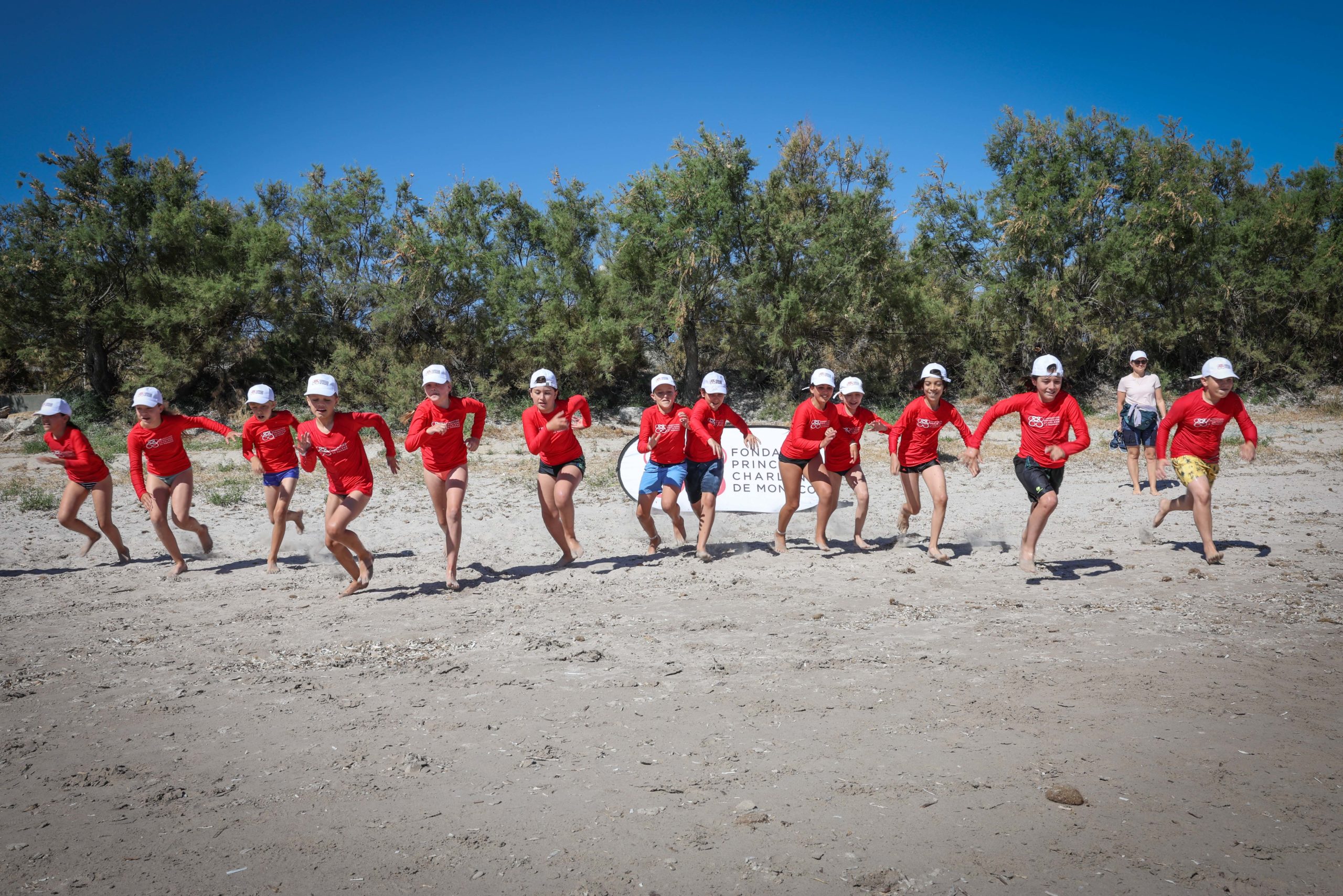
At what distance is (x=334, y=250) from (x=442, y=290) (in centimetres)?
377

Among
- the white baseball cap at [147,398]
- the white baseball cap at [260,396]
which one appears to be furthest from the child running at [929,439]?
the white baseball cap at [147,398]

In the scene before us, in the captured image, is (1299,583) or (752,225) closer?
(1299,583)

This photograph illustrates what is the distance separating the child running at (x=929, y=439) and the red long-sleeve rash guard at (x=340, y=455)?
16.4 feet

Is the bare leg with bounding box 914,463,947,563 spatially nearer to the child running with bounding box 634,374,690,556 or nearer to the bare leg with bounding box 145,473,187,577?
the child running with bounding box 634,374,690,556

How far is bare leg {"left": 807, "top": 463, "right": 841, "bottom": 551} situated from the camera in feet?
27.8

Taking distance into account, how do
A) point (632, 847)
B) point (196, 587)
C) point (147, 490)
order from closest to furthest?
point (632, 847), point (196, 587), point (147, 490)

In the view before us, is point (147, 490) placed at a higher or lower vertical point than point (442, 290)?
lower

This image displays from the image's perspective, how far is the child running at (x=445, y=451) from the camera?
7199 millimetres

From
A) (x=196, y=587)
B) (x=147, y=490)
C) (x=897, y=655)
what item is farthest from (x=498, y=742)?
(x=147, y=490)

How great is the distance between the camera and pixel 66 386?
2458 centimetres

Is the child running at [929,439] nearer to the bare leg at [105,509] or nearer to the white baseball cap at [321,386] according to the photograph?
the white baseball cap at [321,386]

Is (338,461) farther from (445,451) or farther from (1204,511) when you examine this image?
(1204,511)

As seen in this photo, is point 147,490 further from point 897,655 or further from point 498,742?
point 897,655

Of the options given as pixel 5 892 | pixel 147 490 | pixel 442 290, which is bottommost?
pixel 5 892
